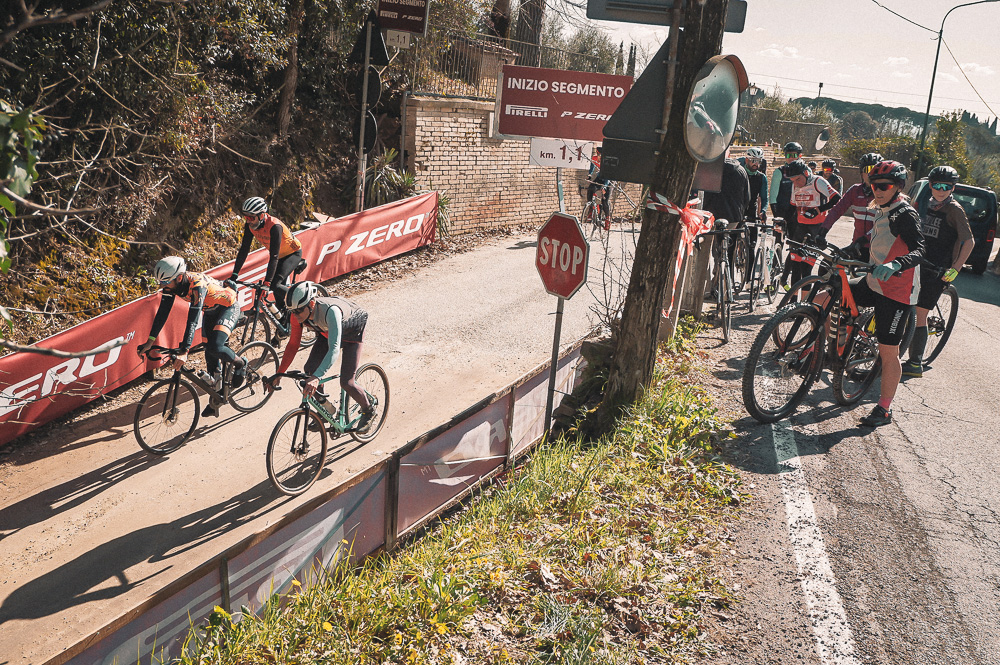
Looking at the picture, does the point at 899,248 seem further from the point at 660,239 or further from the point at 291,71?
the point at 291,71

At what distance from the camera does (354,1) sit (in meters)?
14.6

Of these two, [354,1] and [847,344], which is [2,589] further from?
[354,1]

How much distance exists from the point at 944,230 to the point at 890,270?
7.90 feet

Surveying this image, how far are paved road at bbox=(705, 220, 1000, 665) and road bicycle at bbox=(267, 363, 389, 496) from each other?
3569 millimetres

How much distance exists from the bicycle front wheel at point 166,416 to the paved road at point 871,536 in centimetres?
524

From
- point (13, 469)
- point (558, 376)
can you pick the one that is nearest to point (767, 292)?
point (558, 376)

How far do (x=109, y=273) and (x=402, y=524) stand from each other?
276 inches

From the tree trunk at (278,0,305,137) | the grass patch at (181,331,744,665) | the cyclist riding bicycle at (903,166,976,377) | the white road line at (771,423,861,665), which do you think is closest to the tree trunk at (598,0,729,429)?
the grass patch at (181,331,744,665)

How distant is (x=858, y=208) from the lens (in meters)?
9.78

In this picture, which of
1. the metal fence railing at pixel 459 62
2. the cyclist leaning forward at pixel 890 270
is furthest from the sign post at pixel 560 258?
the metal fence railing at pixel 459 62

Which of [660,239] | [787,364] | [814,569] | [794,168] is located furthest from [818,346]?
[794,168]

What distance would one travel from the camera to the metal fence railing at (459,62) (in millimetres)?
16781

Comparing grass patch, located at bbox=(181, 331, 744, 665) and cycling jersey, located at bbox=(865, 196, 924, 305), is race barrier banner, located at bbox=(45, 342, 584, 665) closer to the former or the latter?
grass patch, located at bbox=(181, 331, 744, 665)

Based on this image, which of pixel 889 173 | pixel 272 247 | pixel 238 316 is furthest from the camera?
pixel 272 247
